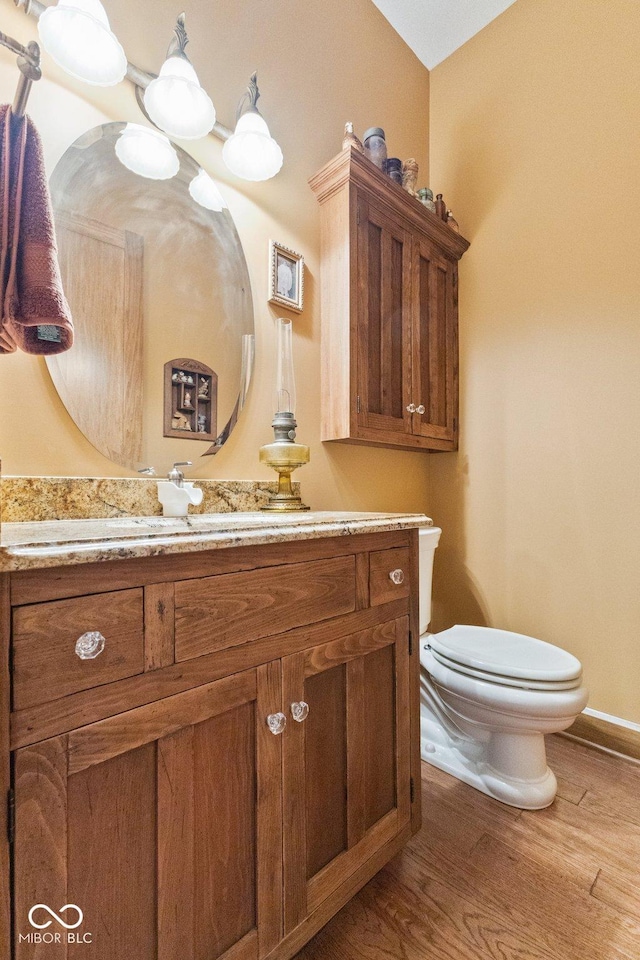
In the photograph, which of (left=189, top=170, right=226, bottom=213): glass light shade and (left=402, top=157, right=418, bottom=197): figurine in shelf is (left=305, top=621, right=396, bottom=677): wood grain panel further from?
(left=402, top=157, right=418, bottom=197): figurine in shelf

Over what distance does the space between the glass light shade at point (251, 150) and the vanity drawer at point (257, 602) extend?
4.01ft

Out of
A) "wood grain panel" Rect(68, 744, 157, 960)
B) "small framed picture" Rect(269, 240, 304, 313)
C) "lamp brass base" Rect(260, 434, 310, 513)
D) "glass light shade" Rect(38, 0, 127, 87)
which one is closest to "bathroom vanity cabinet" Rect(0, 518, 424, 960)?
"wood grain panel" Rect(68, 744, 157, 960)

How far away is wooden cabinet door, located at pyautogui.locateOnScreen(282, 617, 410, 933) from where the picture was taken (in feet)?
2.64

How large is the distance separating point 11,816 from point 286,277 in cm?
148

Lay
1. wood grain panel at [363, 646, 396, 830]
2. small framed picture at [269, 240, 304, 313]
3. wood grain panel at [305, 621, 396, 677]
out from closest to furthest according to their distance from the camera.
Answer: wood grain panel at [305, 621, 396, 677] → wood grain panel at [363, 646, 396, 830] → small framed picture at [269, 240, 304, 313]

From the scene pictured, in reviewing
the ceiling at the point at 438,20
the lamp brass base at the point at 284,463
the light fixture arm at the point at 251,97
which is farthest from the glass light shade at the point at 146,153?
the ceiling at the point at 438,20

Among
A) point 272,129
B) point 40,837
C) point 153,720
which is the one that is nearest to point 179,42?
point 272,129

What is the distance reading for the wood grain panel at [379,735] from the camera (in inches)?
38.0

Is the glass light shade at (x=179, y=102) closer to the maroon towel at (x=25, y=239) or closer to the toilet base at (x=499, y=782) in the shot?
the maroon towel at (x=25, y=239)

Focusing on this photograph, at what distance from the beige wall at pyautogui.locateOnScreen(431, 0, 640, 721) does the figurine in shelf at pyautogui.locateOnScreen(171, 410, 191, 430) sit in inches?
54.2

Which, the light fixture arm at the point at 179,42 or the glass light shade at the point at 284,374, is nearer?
the light fixture arm at the point at 179,42

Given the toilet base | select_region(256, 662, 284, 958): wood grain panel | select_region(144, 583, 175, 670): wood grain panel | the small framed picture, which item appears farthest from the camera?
the small framed picture

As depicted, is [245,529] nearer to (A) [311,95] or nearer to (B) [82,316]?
(B) [82,316]

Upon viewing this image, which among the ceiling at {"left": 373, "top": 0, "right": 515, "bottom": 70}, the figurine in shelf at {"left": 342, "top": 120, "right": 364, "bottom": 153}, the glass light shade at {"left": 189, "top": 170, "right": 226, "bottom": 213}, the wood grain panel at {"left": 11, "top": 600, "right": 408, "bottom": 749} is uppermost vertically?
the ceiling at {"left": 373, "top": 0, "right": 515, "bottom": 70}
